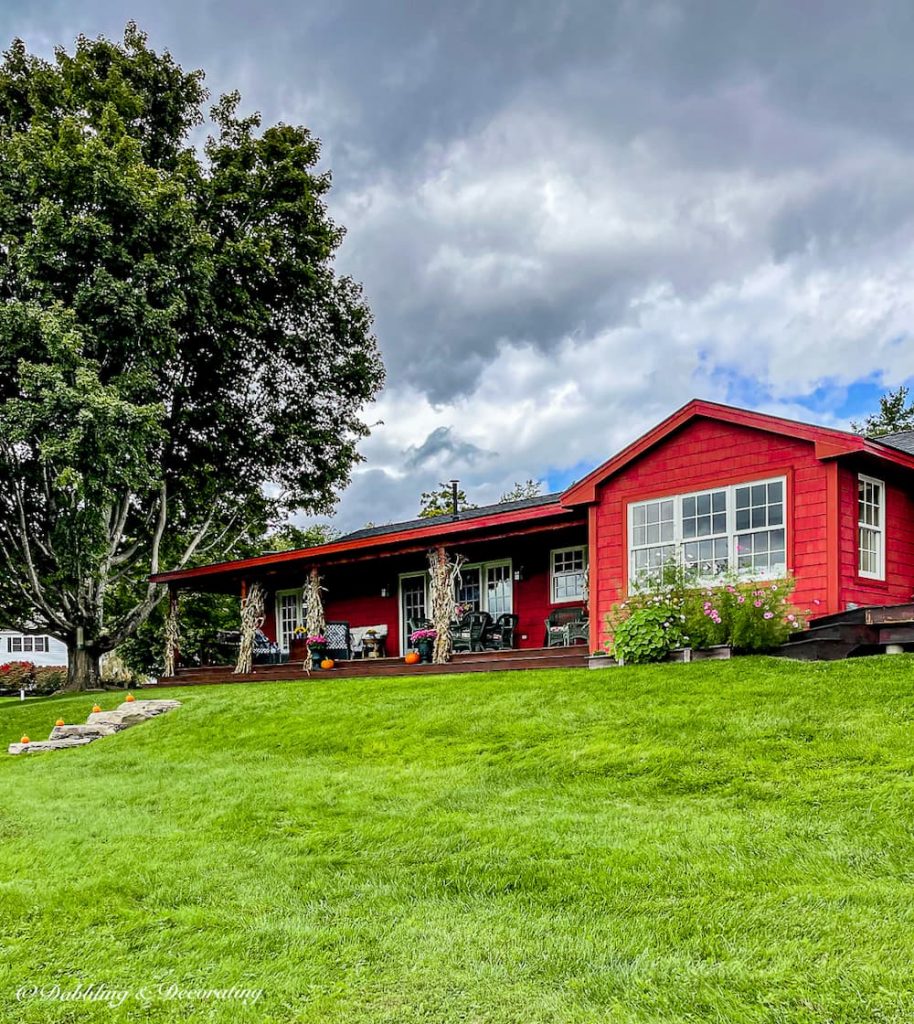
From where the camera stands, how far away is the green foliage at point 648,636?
11.0 metres

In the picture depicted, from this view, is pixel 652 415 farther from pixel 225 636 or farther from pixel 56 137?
pixel 56 137

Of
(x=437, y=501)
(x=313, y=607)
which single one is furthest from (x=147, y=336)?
(x=437, y=501)

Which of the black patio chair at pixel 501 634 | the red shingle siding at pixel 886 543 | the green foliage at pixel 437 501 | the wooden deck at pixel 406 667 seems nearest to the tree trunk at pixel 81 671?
the wooden deck at pixel 406 667

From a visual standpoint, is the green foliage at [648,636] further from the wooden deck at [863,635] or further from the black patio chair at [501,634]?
the black patio chair at [501,634]

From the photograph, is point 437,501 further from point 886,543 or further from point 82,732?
point 886,543

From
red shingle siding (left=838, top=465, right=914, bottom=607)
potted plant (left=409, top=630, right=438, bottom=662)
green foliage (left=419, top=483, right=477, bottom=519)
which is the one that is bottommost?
potted plant (left=409, top=630, right=438, bottom=662)

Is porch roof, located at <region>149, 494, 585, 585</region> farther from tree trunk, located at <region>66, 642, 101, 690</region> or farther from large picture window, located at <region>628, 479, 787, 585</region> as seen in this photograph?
tree trunk, located at <region>66, 642, 101, 690</region>

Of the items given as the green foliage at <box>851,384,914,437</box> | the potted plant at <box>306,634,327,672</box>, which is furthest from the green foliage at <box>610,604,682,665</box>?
the green foliage at <box>851,384,914,437</box>

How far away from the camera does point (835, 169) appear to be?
49.2 ft

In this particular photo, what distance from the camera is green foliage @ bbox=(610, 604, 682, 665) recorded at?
11.0 meters

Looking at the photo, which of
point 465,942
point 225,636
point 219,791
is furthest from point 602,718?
point 225,636

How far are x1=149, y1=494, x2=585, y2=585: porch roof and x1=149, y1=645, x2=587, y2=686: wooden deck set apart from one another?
77.7 inches

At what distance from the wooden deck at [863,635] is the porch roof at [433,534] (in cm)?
481

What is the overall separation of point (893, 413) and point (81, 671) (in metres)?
29.1
